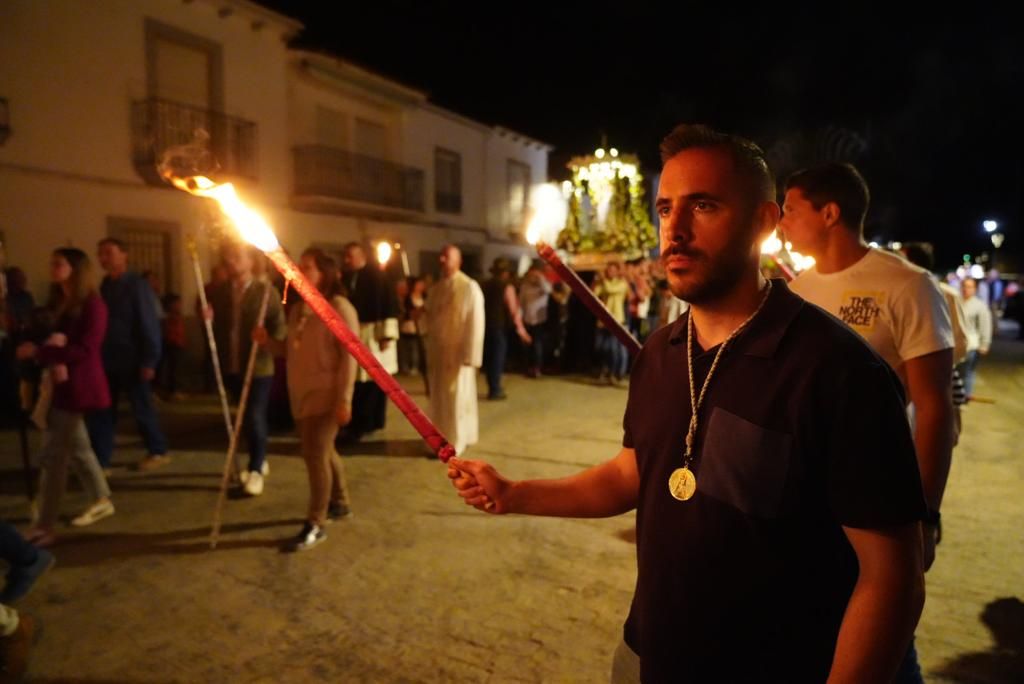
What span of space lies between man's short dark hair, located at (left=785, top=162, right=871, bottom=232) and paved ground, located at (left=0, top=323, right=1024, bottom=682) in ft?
7.37

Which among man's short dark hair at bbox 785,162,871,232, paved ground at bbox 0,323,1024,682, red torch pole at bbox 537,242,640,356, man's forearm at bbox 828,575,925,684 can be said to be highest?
man's short dark hair at bbox 785,162,871,232

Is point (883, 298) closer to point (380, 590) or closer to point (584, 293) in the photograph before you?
point (584, 293)

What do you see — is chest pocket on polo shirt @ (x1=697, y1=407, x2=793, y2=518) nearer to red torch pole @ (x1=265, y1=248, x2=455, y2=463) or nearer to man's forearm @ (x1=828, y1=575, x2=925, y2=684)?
man's forearm @ (x1=828, y1=575, x2=925, y2=684)

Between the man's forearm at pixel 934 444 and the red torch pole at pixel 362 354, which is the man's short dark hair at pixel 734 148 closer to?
the red torch pole at pixel 362 354

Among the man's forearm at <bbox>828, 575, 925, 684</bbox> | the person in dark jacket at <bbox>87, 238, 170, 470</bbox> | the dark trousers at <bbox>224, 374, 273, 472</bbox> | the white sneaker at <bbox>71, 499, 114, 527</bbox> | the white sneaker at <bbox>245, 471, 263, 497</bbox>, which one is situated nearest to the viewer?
the man's forearm at <bbox>828, 575, 925, 684</bbox>

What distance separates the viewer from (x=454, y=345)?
7246 mm

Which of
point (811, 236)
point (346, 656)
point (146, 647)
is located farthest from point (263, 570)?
point (811, 236)

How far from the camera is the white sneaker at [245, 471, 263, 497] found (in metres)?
6.04

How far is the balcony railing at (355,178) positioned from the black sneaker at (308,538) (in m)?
13.7

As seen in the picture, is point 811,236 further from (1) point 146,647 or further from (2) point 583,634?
(1) point 146,647

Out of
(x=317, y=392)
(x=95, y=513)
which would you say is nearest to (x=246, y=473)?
(x=95, y=513)

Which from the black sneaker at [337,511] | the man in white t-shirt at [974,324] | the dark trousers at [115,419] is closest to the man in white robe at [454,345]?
the black sneaker at [337,511]

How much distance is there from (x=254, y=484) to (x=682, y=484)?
209 inches

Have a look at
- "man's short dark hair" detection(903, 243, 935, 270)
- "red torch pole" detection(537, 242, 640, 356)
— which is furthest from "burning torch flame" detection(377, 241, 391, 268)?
"red torch pole" detection(537, 242, 640, 356)
